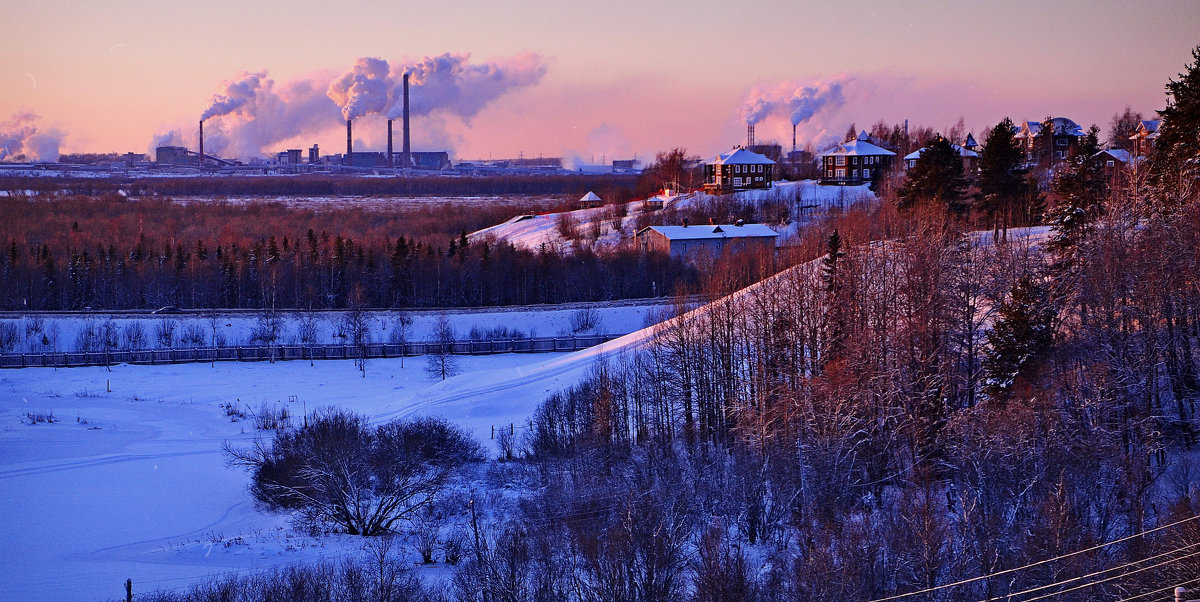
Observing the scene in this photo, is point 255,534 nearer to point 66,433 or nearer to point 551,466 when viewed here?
point 551,466

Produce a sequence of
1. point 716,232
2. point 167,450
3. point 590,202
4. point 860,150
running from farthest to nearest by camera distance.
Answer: point 590,202 < point 860,150 < point 716,232 < point 167,450

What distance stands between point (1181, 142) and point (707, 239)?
20.2 meters

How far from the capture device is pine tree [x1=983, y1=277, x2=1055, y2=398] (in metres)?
15.7

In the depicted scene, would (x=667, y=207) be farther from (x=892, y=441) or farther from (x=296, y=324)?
(x=892, y=441)

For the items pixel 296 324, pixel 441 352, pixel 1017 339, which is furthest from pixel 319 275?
pixel 1017 339

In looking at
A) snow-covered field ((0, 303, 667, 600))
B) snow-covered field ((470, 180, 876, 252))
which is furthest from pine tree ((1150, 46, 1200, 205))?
snow-covered field ((470, 180, 876, 252))

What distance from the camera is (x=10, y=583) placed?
12164 millimetres

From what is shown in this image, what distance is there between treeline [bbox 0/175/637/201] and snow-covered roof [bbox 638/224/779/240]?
38.6 meters

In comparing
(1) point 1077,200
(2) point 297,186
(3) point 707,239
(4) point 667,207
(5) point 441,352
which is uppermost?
(2) point 297,186

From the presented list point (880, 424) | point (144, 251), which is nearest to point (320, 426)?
point (880, 424)

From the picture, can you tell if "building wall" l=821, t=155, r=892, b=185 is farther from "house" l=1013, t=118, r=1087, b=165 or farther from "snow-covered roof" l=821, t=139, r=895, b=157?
"house" l=1013, t=118, r=1087, b=165

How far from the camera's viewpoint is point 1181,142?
1962 centimetres

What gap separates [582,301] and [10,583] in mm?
23578

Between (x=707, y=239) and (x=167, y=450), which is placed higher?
(x=707, y=239)
